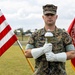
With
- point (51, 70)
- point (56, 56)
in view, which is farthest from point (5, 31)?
point (56, 56)

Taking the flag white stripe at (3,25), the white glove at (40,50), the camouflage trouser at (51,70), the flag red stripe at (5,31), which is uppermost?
the white glove at (40,50)

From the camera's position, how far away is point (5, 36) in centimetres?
658

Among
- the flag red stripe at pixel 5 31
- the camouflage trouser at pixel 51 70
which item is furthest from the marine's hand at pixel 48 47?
the flag red stripe at pixel 5 31

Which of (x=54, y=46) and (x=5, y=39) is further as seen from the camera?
(x=5, y=39)

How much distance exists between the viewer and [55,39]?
4.00 meters

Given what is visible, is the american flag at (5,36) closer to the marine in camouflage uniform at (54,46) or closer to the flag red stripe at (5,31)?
the flag red stripe at (5,31)

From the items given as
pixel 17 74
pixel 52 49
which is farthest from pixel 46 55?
pixel 17 74

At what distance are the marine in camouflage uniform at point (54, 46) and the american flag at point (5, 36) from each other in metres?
2.49

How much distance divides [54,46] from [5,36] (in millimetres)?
2723

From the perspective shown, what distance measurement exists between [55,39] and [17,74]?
5.77 meters

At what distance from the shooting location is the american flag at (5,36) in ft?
21.4

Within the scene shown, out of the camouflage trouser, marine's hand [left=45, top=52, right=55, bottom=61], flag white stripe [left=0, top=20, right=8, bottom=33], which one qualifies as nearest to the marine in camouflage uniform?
the camouflage trouser

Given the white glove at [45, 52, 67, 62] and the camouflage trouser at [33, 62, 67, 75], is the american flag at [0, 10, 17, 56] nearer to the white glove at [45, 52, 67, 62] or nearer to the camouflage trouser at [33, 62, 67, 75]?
the camouflage trouser at [33, 62, 67, 75]

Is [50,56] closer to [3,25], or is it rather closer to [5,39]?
[5,39]
